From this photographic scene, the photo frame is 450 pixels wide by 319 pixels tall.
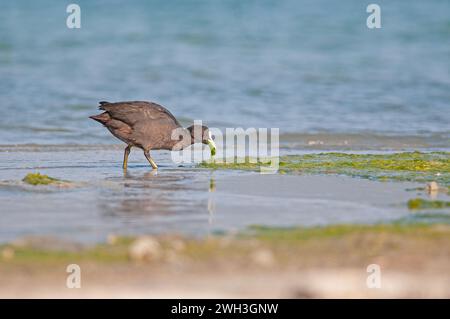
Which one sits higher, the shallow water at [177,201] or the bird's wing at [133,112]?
the bird's wing at [133,112]

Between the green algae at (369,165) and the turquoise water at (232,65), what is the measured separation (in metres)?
2.97

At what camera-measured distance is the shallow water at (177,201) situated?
24.3 ft

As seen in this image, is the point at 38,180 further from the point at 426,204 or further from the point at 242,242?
the point at 426,204

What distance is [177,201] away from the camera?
28.3 ft

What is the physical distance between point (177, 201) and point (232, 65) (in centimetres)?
1445

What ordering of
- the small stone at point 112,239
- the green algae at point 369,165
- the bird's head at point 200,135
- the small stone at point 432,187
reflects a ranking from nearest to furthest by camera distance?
1. the small stone at point 112,239
2. the small stone at point 432,187
3. the green algae at point 369,165
4. the bird's head at point 200,135

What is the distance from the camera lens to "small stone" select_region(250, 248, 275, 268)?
6.09 m

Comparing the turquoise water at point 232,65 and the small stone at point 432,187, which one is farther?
the turquoise water at point 232,65

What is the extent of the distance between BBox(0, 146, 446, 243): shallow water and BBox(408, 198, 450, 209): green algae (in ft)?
0.42

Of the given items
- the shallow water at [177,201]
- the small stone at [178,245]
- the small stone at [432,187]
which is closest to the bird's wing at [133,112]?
the shallow water at [177,201]

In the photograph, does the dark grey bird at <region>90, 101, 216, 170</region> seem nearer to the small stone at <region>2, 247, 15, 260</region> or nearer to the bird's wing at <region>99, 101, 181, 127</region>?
the bird's wing at <region>99, 101, 181, 127</region>

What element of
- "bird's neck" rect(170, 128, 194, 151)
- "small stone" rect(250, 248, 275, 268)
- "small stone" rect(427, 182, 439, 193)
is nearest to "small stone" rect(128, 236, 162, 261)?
"small stone" rect(250, 248, 275, 268)

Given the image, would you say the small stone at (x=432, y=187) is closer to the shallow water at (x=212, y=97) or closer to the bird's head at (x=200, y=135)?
the shallow water at (x=212, y=97)

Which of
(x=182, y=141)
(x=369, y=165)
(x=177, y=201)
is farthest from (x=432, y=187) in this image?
(x=182, y=141)
